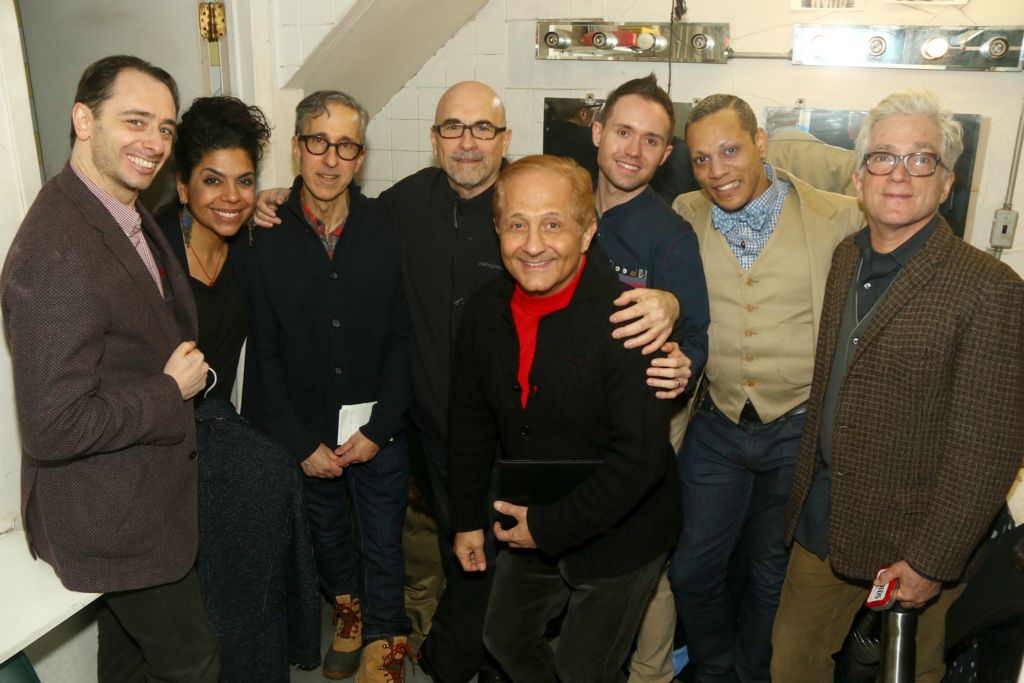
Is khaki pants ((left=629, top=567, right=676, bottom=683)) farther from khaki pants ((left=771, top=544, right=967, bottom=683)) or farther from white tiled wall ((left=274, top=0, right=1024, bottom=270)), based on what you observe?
white tiled wall ((left=274, top=0, right=1024, bottom=270))

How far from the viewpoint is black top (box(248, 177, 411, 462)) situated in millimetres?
2543

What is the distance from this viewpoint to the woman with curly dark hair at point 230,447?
2.35 metres

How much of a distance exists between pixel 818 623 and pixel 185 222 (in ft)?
7.24

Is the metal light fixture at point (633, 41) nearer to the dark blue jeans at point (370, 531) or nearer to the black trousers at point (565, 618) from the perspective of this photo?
the dark blue jeans at point (370, 531)

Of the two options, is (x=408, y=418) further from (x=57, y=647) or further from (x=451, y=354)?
(x=57, y=647)

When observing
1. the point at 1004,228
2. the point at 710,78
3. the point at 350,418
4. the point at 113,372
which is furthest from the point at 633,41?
the point at 113,372

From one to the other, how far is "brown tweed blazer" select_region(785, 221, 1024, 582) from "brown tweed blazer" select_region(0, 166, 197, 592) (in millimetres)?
1711

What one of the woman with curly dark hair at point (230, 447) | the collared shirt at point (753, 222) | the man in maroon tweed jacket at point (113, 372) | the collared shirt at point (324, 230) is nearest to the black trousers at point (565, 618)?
the woman with curly dark hair at point (230, 447)

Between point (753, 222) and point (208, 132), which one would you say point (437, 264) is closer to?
point (208, 132)

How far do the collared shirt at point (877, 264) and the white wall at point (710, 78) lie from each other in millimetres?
1675

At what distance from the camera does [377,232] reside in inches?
102

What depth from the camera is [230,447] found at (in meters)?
2.41

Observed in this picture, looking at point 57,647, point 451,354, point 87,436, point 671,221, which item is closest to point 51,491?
point 87,436

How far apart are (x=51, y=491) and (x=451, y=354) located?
1.16 m
